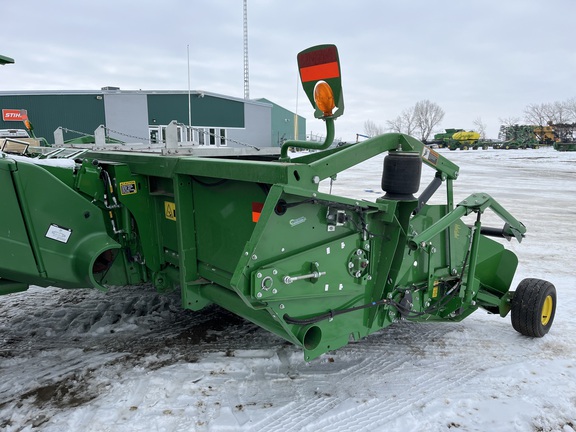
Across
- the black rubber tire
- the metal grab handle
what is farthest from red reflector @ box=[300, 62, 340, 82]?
the black rubber tire

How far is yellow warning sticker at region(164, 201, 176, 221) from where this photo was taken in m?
3.22

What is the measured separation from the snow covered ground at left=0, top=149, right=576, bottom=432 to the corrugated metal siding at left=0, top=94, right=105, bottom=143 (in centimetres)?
2132

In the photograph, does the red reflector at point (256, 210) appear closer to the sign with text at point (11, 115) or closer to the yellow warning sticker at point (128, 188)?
the yellow warning sticker at point (128, 188)

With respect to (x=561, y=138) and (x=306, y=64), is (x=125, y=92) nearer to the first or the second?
(x=306, y=64)

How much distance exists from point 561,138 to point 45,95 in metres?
42.8

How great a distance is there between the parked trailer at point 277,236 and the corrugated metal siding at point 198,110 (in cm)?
2182

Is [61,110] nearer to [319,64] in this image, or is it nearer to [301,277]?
[319,64]

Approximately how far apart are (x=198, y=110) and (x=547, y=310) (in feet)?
77.5

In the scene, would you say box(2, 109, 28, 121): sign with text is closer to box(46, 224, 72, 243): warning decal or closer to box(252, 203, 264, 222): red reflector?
box(46, 224, 72, 243): warning decal

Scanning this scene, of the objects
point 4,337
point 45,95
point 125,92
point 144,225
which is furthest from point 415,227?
point 45,95

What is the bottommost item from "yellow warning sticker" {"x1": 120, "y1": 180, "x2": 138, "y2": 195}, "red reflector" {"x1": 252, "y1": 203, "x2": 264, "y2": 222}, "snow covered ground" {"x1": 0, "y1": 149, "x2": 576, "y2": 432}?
"snow covered ground" {"x1": 0, "y1": 149, "x2": 576, "y2": 432}

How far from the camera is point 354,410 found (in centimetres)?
261

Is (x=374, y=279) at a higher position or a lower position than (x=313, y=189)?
lower

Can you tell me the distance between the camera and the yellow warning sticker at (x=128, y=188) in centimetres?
315
